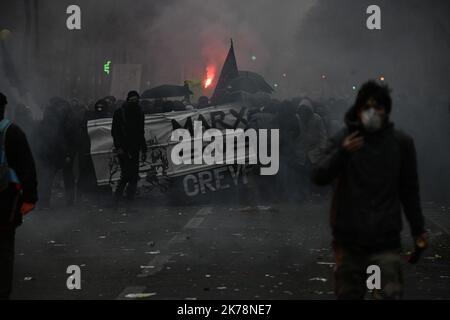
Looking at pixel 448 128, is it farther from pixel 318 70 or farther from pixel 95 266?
pixel 318 70

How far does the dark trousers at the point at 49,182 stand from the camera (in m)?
15.9

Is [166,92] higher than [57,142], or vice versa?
[166,92]

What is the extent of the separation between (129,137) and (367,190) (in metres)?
10.8

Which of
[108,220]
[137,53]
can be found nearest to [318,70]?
[137,53]

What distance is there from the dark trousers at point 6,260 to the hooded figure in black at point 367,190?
2.27 metres

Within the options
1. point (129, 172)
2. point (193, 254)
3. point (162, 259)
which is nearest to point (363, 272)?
point (162, 259)

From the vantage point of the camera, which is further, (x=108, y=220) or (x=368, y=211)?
(x=108, y=220)

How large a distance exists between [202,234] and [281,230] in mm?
Result: 1036

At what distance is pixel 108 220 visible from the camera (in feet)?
45.0

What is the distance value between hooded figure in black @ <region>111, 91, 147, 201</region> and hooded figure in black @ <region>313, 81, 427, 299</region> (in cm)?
1057

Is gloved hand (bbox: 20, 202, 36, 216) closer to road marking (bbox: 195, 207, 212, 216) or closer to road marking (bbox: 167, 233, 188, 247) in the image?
road marking (bbox: 167, 233, 188, 247)

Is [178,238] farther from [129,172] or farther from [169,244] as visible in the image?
[129,172]

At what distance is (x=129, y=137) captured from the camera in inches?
623

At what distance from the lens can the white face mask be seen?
5.16 metres
